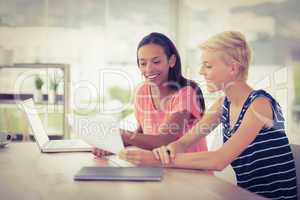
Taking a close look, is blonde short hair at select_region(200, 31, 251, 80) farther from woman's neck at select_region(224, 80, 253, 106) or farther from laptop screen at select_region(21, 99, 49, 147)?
laptop screen at select_region(21, 99, 49, 147)

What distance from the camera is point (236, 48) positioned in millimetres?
1771

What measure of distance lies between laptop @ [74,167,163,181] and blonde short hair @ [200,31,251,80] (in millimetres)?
610

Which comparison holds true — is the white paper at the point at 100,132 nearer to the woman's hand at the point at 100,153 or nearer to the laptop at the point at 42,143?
the woman's hand at the point at 100,153

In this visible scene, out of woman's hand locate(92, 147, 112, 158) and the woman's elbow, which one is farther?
woman's hand locate(92, 147, 112, 158)

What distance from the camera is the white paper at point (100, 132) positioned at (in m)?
1.53

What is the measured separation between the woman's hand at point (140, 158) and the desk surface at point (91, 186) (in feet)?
0.26

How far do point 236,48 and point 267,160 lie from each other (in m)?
0.46

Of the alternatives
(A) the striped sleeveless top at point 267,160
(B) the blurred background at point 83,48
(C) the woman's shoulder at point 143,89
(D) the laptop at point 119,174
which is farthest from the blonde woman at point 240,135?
(B) the blurred background at point 83,48

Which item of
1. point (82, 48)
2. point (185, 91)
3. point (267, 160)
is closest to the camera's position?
point (267, 160)

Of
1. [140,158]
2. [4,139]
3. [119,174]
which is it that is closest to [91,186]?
[119,174]

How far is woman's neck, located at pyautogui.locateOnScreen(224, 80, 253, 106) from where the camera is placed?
1687 millimetres

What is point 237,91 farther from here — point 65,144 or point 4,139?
point 4,139

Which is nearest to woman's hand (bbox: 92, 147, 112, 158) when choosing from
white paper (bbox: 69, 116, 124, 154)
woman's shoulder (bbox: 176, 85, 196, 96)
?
white paper (bbox: 69, 116, 124, 154)

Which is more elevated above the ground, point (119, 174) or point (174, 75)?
point (174, 75)
